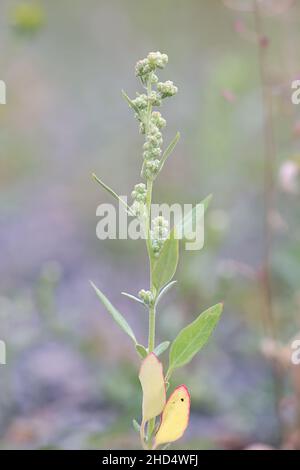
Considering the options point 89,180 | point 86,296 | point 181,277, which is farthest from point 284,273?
point 89,180

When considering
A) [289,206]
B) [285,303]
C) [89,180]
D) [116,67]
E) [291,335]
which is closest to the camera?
[291,335]

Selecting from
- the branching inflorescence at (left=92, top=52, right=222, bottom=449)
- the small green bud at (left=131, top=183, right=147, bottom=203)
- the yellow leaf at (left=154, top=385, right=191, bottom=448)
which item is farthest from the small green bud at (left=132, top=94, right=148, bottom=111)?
the yellow leaf at (left=154, top=385, right=191, bottom=448)

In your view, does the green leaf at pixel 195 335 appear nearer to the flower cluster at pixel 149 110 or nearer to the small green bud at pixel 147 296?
the small green bud at pixel 147 296

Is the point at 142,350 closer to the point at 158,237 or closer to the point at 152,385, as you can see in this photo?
the point at 152,385

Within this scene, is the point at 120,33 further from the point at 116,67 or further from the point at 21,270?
the point at 21,270

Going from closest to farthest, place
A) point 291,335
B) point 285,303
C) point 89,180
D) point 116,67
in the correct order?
point 291,335
point 285,303
point 89,180
point 116,67

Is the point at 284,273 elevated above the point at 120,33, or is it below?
below

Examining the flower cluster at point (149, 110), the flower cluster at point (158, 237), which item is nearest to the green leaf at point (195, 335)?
the flower cluster at point (158, 237)
